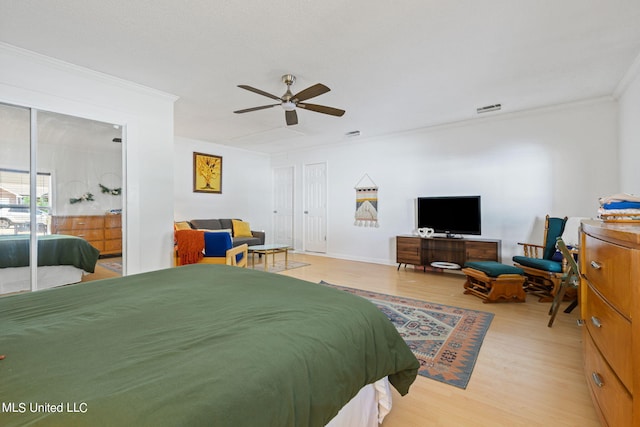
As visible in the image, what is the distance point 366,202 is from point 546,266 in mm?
3439

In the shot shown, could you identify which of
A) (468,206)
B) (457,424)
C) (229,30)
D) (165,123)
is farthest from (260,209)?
(457,424)

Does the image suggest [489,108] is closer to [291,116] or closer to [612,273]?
[291,116]

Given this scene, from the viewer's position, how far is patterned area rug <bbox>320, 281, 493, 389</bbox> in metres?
2.11

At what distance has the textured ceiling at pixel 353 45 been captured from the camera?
2254 mm

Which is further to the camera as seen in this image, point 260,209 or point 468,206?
point 260,209

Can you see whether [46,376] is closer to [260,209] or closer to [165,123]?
[165,123]

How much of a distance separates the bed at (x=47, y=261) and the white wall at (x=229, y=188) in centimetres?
275

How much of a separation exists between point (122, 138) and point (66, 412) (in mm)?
3664

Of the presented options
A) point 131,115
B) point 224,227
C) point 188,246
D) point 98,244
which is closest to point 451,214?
point 188,246

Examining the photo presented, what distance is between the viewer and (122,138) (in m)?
3.52

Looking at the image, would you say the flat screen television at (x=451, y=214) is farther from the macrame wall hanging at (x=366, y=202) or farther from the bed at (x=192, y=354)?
the bed at (x=192, y=354)

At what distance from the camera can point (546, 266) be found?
11.4 ft

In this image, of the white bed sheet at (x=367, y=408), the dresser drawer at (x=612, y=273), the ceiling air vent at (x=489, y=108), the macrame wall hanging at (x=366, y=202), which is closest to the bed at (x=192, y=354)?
the white bed sheet at (x=367, y=408)

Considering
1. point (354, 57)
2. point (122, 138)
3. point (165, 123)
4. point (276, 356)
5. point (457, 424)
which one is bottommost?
point (457, 424)
